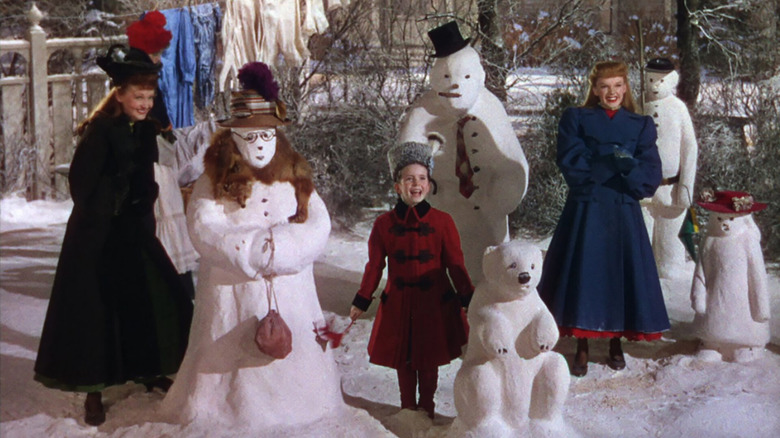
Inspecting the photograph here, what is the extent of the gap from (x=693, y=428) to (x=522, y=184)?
1650mm

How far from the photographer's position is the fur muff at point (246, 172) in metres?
4.03

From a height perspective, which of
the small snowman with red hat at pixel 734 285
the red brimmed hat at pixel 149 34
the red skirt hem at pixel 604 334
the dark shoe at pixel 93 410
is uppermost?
the red brimmed hat at pixel 149 34

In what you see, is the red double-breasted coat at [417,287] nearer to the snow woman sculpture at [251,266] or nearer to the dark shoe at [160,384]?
the snow woman sculpture at [251,266]

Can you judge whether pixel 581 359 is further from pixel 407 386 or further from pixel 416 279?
pixel 416 279

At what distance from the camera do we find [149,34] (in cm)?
462

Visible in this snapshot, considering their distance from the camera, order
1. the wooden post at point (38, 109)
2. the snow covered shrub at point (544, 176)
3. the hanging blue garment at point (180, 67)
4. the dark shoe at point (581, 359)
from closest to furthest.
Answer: the dark shoe at point (581, 359) → the hanging blue garment at point (180, 67) → the snow covered shrub at point (544, 176) → the wooden post at point (38, 109)

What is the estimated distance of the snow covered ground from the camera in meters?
4.30

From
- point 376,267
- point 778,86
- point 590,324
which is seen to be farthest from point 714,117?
point 376,267

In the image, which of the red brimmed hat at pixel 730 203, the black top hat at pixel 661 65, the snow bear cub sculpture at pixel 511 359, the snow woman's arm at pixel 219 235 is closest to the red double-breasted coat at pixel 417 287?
the snow bear cub sculpture at pixel 511 359

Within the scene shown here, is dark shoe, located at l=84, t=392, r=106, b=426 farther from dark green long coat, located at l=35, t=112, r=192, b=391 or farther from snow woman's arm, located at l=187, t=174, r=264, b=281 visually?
snow woman's arm, located at l=187, t=174, r=264, b=281

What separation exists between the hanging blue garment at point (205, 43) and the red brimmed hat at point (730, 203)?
16.3 feet

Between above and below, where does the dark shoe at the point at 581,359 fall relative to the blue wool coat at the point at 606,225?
below

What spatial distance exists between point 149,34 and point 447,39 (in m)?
1.61

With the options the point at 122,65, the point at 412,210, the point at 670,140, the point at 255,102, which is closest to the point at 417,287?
the point at 412,210
